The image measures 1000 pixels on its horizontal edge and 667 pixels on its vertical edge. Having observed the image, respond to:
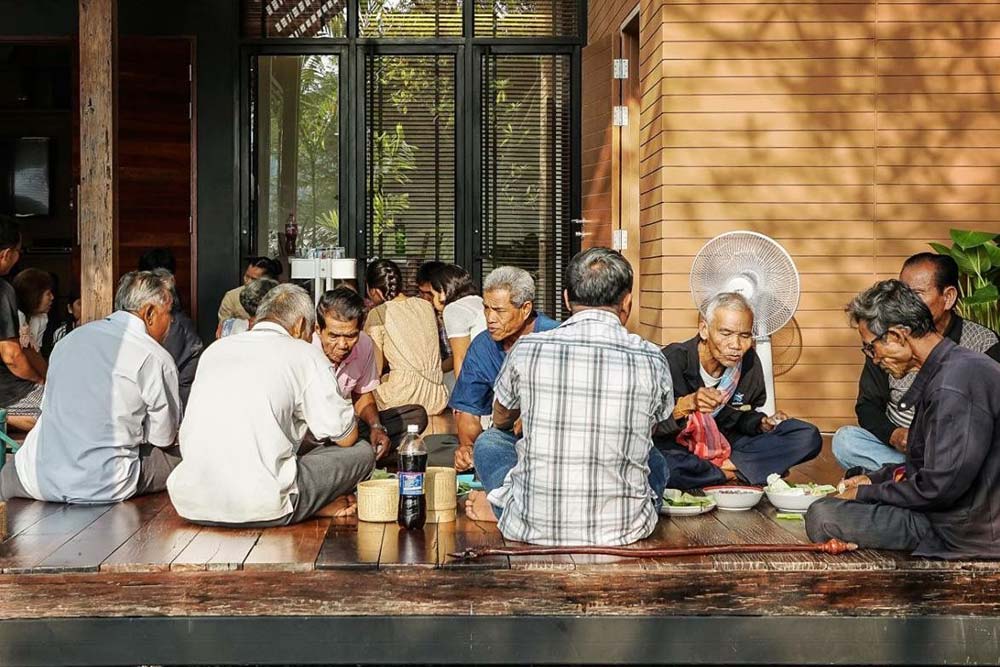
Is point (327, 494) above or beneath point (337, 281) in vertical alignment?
beneath

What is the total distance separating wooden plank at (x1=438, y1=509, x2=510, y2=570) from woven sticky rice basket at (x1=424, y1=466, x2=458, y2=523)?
6 cm

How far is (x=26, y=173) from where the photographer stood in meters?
12.2

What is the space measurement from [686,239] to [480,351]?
2.35 meters

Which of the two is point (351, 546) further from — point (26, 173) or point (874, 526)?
point (26, 173)

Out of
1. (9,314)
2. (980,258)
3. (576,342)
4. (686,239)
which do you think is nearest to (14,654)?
(576,342)

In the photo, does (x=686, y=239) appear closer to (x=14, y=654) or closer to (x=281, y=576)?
(x=281, y=576)

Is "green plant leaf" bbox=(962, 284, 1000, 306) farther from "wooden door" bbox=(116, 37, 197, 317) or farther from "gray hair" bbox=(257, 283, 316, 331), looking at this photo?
"wooden door" bbox=(116, 37, 197, 317)

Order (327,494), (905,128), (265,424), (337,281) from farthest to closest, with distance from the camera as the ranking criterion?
(337,281)
(905,128)
(327,494)
(265,424)

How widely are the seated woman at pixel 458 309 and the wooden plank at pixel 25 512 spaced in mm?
2266

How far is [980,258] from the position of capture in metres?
6.39

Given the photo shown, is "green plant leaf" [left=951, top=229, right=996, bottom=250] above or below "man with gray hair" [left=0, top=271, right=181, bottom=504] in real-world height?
above

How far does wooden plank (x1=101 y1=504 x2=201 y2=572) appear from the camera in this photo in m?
3.74

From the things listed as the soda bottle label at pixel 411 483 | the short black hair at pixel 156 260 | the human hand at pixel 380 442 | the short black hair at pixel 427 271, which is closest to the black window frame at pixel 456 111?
the short black hair at pixel 156 260

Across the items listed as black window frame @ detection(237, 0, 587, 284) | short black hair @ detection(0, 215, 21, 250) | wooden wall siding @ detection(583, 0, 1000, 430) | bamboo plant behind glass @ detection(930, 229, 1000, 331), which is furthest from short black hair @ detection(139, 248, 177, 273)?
bamboo plant behind glass @ detection(930, 229, 1000, 331)
